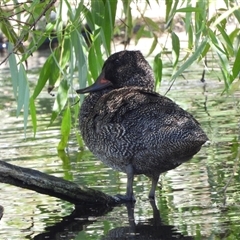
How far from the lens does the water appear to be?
605 cm

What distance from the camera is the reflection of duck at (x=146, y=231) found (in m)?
5.86

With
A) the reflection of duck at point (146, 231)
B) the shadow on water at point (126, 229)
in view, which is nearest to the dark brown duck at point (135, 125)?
the shadow on water at point (126, 229)

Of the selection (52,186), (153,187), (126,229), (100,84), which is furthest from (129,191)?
(100,84)

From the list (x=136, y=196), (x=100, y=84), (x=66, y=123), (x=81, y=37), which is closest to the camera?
(x=81, y=37)

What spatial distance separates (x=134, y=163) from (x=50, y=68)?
112 cm

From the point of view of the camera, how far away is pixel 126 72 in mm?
8016

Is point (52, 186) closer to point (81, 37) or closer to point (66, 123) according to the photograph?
point (81, 37)

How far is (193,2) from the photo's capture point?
6.65 m

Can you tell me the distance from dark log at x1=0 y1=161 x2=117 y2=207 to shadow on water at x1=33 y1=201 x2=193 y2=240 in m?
0.17

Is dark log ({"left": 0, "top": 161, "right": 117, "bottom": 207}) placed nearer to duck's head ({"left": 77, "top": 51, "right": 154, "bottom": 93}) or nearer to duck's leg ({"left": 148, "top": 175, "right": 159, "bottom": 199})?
duck's leg ({"left": 148, "top": 175, "right": 159, "bottom": 199})

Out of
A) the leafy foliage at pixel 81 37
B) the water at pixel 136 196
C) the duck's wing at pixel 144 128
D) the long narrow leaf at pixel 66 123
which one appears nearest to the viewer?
the water at pixel 136 196

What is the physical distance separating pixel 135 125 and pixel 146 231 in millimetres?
1203

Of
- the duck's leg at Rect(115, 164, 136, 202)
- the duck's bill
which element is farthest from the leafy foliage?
the duck's leg at Rect(115, 164, 136, 202)

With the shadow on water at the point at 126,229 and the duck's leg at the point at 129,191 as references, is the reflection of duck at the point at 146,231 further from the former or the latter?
the duck's leg at the point at 129,191
